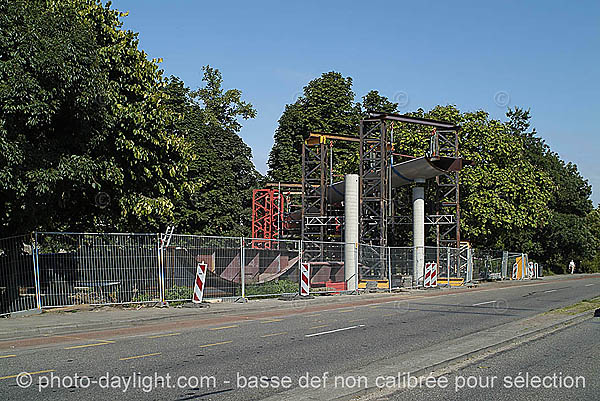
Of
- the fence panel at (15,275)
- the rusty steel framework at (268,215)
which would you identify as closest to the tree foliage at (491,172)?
the rusty steel framework at (268,215)

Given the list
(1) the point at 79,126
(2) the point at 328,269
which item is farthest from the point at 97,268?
(2) the point at 328,269

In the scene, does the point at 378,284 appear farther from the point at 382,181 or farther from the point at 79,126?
the point at 79,126

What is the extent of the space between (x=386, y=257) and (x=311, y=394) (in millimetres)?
23245

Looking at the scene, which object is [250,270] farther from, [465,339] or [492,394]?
[492,394]

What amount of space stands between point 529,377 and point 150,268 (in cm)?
1360

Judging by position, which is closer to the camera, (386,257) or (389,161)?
(386,257)

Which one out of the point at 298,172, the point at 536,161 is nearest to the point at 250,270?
the point at 298,172

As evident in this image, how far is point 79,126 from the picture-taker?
58.2 ft

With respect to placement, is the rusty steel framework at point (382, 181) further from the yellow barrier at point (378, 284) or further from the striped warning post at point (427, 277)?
→ the striped warning post at point (427, 277)

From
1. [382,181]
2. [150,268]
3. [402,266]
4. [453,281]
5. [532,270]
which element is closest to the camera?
[150,268]

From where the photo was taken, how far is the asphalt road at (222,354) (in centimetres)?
831

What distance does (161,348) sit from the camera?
12.0 metres

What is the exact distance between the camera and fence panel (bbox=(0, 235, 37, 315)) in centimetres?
1689

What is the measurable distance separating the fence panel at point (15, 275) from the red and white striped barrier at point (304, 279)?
35.4ft
